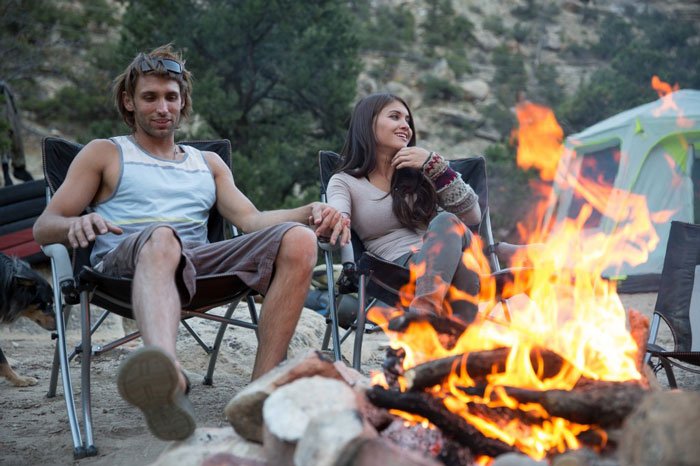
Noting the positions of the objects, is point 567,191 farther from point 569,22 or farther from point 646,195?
point 569,22

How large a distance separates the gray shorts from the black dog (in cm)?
150

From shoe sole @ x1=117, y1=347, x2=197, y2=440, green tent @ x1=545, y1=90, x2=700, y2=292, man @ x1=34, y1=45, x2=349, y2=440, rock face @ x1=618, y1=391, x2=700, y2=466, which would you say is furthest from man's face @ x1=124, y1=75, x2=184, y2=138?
green tent @ x1=545, y1=90, x2=700, y2=292

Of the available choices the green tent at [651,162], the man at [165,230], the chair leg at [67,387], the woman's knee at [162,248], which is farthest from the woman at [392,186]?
the green tent at [651,162]

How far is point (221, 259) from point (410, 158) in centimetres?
94

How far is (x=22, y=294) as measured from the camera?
3.74 meters

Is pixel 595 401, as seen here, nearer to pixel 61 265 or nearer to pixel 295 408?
pixel 295 408

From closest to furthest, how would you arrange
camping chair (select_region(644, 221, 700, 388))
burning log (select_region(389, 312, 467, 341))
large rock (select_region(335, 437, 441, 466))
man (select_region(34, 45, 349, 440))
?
1. large rock (select_region(335, 437, 441, 466))
2. man (select_region(34, 45, 349, 440))
3. burning log (select_region(389, 312, 467, 341))
4. camping chair (select_region(644, 221, 700, 388))

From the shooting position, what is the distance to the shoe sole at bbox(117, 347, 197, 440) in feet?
5.22

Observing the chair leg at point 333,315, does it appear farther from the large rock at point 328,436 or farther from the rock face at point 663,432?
the rock face at point 663,432

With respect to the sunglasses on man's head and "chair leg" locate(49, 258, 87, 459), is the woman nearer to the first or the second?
the sunglasses on man's head

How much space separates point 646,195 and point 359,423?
7.35m

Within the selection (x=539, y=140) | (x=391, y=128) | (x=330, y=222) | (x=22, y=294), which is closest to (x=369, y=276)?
(x=330, y=222)

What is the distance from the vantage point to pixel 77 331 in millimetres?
5066

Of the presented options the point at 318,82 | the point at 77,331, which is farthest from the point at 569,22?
the point at 77,331
